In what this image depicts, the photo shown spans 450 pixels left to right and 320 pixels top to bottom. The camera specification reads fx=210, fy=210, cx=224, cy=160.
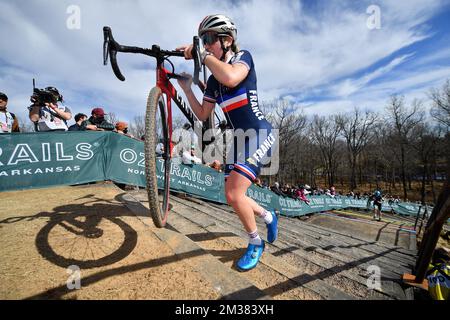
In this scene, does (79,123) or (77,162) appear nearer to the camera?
(77,162)

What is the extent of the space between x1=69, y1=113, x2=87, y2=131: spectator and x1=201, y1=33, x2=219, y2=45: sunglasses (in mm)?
6631

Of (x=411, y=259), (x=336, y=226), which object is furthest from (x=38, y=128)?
(x=336, y=226)

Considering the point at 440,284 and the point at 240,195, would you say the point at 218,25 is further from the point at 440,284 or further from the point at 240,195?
the point at 440,284

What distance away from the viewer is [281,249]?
10.4ft

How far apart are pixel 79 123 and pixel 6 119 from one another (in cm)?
188

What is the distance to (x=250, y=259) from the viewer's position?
2.31 meters

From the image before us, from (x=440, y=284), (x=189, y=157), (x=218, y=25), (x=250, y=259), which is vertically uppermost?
(x=218, y=25)

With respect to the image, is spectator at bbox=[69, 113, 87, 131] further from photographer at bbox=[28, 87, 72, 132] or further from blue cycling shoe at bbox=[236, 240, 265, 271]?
blue cycling shoe at bbox=[236, 240, 265, 271]

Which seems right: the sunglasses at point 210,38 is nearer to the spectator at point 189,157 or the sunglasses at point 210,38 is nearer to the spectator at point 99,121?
the spectator at point 189,157

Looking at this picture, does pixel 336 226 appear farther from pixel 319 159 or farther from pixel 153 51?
pixel 319 159

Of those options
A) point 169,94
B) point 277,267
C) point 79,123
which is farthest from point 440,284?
point 79,123

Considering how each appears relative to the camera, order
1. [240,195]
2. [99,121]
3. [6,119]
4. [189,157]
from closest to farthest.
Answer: [240,195] < [6,119] < [99,121] < [189,157]
